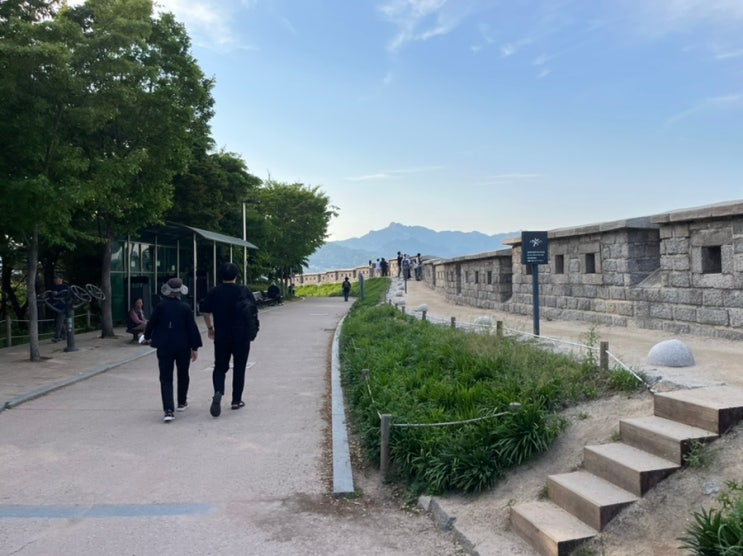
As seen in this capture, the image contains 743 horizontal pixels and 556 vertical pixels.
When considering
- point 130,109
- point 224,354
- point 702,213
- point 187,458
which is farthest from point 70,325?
point 702,213

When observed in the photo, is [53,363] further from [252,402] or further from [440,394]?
[440,394]

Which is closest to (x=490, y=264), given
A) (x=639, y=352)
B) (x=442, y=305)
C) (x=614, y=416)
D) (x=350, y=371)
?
(x=442, y=305)

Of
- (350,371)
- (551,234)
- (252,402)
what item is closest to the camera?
(252,402)

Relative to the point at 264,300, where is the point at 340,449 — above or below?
below

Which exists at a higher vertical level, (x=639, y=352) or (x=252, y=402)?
(x=639, y=352)

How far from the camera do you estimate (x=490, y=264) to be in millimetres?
17562

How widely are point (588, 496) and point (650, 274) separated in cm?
800

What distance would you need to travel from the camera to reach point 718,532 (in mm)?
2916

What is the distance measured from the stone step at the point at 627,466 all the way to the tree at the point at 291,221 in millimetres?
36176

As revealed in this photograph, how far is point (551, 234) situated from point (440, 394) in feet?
25.6

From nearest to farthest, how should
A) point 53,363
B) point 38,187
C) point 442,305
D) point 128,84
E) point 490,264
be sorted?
point 38,187 < point 53,363 < point 128,84 < point 490,264 < point 442,305

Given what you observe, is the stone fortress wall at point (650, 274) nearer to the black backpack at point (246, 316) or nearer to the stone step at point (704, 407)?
the stone step at point (704, 407)

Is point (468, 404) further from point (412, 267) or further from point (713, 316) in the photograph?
point (412, 267)

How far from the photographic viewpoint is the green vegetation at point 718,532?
9.34ft
